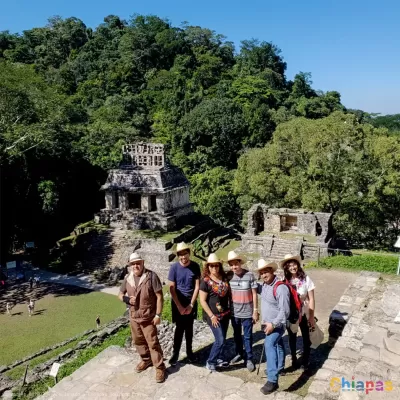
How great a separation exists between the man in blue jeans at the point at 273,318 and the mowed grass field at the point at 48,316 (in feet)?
29.2

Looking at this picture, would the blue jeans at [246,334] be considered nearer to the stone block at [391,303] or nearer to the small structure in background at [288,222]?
the stone block at [391,303]

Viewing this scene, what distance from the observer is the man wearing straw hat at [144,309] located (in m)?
4.98

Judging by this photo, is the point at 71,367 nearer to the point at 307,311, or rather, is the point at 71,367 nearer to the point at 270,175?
the point at 307,311

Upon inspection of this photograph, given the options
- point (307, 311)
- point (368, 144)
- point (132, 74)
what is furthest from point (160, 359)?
point (132, 74)

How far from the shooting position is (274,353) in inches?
188

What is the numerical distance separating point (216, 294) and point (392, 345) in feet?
7.00

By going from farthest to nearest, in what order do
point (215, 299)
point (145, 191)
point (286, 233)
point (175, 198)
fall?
point (175, 198)
point (145, 191)
point (286, 233)
point (215, 299)

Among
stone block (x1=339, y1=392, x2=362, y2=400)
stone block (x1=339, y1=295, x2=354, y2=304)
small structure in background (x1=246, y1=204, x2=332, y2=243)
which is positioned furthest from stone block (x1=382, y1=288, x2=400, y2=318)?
small structure in background (x1=246, y1=204, x2=332, y2=243)

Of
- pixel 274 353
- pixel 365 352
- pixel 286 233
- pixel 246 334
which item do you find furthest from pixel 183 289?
pixel 286 233

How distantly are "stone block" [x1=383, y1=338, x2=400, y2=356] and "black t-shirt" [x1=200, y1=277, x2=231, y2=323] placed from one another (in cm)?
196

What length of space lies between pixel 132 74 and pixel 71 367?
41.5 metres

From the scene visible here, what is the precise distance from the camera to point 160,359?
195 inches

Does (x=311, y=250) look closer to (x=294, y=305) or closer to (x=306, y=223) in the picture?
(x=306, y=223)

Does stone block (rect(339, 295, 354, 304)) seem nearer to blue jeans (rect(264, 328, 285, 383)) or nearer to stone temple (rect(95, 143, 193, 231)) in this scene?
blue jeans (rect(264, 328, 285, 383))
